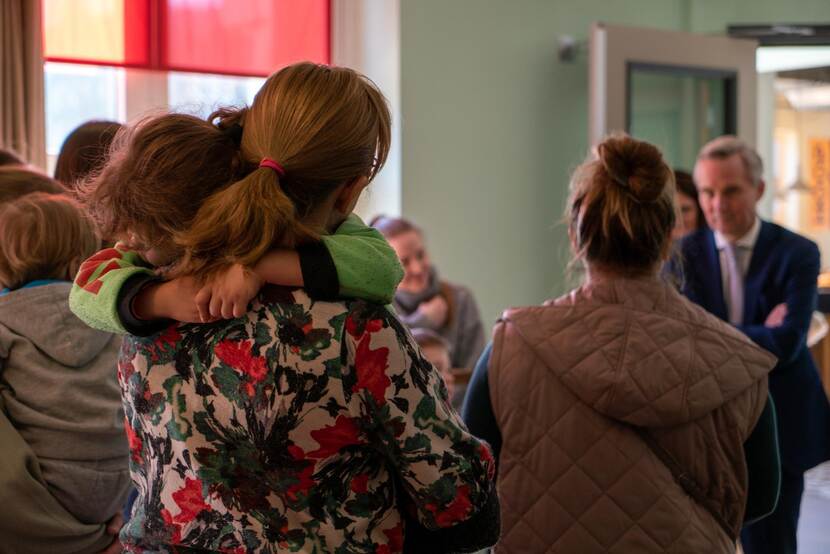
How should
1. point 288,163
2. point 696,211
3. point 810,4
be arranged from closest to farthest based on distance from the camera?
point 288,163 → point 696,211 → point 810,4

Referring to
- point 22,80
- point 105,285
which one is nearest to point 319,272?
point 105,285

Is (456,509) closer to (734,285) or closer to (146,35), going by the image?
(734,285)

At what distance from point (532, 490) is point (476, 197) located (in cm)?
334

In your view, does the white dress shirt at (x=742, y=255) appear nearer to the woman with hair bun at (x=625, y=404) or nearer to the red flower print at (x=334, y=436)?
the woman with hair bun at (x=625, y=404)

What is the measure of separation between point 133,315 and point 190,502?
0.22m

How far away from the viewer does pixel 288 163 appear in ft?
3.66

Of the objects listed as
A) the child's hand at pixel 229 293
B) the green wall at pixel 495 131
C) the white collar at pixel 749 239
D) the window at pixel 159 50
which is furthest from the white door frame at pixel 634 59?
the child's hand at pixel 229 293

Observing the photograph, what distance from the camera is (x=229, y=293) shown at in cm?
108

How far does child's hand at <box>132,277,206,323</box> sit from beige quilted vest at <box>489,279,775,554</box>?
75 centimetres

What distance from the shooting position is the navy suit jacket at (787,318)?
2555 mm

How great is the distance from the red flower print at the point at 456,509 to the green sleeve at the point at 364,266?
0.75 feet

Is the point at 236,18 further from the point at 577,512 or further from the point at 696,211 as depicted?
the point at 577,512

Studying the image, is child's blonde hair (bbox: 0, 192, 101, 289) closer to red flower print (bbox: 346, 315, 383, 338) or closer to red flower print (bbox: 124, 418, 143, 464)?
red flower print (bbox: 124, 418, 143, 464)

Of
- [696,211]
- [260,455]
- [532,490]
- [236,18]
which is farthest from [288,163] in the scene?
[236,18]
